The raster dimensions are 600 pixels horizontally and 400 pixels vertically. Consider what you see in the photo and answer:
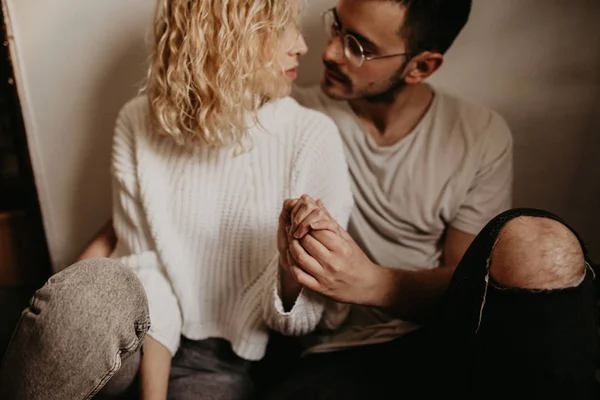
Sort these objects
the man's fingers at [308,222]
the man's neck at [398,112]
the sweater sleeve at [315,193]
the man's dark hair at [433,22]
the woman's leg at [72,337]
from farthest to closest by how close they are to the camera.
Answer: the man's neck at [398,112] → the man's dark hair at [433,22] → the sweater sleeve at [315,193] → the man's fingers at [308,222] → the woman's leg at [72,337]

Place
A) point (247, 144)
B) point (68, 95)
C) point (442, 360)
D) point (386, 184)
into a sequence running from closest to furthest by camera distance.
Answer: point (442, 360) < point (247, 144) < point (386, 184) < point (68, 95)

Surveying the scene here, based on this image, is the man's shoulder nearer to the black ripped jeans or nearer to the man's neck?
the man's neck

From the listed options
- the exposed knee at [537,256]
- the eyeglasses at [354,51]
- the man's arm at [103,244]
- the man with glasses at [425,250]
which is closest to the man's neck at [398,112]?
the man with glasses at [425,250]

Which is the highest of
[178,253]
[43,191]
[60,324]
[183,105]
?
[183,105]

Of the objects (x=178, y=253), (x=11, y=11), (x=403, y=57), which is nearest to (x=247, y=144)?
(x=178, y=253)

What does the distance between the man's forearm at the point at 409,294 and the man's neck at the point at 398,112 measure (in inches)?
12.3

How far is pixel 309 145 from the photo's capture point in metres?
1.06

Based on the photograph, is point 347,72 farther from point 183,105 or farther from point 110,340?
point 110,340

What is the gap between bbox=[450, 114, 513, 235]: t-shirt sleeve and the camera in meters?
1.16

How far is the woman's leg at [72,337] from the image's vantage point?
0.72 m

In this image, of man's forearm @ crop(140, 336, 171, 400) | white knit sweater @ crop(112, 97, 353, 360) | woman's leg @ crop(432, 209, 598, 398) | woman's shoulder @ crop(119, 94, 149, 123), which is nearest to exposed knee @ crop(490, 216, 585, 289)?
woman's leg @ crop(432, 209, 598, 398)

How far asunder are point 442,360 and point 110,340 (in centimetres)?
52

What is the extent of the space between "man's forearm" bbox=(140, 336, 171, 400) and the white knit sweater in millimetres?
18

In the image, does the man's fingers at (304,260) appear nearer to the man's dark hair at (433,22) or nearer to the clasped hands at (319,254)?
the clasped hands at (319,254)
